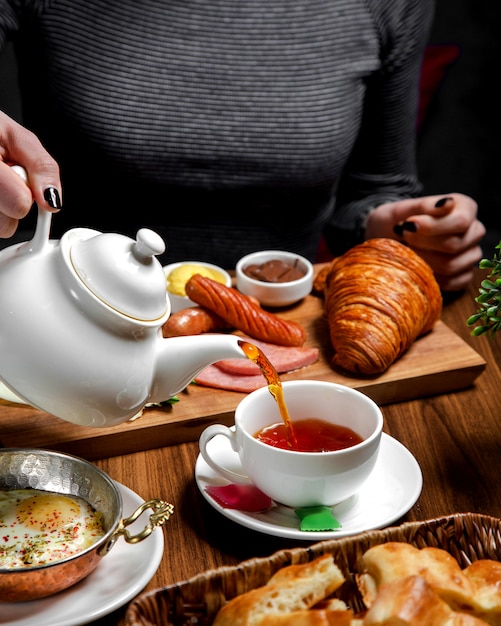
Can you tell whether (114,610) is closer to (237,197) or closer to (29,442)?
(29,442)

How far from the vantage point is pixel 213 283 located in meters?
1.55

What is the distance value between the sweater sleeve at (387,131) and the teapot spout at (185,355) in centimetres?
120

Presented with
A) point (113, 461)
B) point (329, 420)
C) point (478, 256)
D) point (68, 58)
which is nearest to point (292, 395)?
point (329, 420)

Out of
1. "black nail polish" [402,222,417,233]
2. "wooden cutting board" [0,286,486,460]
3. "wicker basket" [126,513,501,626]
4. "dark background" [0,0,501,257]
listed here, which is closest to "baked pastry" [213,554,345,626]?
"wicker basket" [126,513,501,626]

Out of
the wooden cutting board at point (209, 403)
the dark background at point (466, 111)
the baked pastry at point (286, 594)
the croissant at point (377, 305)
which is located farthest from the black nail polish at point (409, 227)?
the dark background at point (466, 111)

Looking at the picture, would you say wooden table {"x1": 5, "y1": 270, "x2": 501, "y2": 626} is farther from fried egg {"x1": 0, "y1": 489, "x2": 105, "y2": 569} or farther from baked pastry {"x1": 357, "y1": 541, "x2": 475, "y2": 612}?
baked pastry {"x1": 357, "y1": 541, "x2": 475, "y2": 612}

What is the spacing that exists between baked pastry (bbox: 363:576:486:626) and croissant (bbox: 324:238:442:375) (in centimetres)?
71

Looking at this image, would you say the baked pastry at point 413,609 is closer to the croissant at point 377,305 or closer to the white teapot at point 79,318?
the white teapot at point 79,318

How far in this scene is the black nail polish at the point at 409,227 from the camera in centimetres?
173

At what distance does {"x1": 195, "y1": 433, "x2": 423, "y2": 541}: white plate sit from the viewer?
100 centimetres

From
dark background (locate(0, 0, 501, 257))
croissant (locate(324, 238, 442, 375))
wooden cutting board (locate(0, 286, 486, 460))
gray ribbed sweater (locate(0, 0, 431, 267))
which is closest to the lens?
wooden cutting board (locate(0, 286, 486, 460))

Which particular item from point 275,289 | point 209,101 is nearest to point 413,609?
point 275,289

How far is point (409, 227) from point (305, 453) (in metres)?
0.91

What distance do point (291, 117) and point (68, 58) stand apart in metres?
0.60
